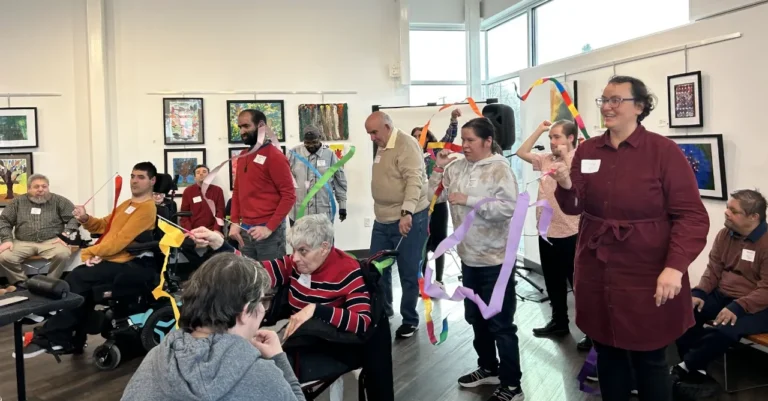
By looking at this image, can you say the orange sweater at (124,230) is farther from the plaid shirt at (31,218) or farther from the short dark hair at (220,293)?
the short dark hair at (220,293)

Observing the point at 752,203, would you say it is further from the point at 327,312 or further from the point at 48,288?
the point at 48,288

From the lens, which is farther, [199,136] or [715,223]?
[199,136]

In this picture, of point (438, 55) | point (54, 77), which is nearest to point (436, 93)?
point (438, 55)

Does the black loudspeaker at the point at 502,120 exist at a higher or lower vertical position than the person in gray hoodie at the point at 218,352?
higher

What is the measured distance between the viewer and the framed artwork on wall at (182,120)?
7098mm

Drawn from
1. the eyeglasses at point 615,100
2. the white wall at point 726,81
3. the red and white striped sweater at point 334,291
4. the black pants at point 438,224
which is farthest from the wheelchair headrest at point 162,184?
the white wall at point 726,81

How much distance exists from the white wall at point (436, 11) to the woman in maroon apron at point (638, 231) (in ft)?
19.6

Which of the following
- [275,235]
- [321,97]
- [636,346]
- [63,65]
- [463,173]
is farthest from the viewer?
[321,97]

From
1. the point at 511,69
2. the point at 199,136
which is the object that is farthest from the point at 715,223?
the point at 199,136

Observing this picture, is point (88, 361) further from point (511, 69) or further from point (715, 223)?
point (511, 69)

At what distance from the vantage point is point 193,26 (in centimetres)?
715

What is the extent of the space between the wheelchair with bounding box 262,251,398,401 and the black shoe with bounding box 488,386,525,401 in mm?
962

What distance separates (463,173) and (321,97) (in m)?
4.76

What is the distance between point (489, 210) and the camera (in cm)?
288
